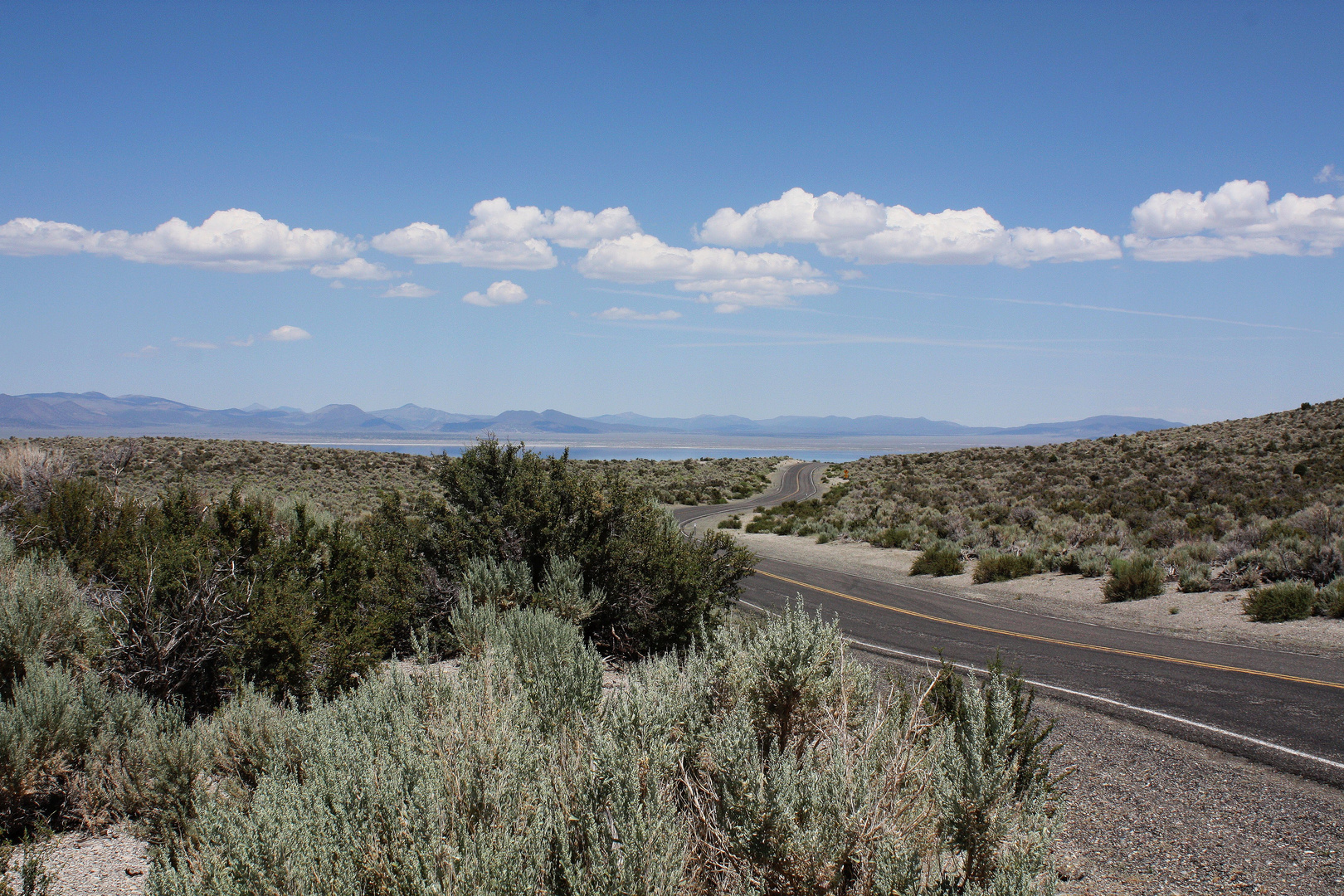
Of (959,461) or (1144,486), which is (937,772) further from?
(959,461)

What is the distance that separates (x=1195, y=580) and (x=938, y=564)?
21.7 feet

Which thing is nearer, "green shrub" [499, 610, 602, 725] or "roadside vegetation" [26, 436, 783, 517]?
"green shrub" [499, 610, 602, 725]

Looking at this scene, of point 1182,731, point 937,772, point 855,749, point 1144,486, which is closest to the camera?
point 937,772

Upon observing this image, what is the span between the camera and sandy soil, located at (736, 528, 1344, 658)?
42.9 ft

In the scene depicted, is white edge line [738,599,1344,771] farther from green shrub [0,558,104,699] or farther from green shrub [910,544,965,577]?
green shrub [910,544,965,577]

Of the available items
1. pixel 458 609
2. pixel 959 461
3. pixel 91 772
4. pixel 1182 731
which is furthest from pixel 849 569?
pixel 959 461

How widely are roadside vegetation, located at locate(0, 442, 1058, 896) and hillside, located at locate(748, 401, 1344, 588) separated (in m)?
15.8

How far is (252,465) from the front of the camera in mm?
50469

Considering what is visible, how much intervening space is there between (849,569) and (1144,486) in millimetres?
17519

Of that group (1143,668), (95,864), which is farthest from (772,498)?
(95,864)

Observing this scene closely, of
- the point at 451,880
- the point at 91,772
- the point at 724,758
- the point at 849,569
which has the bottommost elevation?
the point at 849,569

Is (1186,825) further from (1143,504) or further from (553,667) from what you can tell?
(1143,504)

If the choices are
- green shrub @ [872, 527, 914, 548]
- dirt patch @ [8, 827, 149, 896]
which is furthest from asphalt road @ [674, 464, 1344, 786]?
green shrub @ [872, 527, 914, 548]

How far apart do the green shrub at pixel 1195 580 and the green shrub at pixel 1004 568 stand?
3999 millimetres
